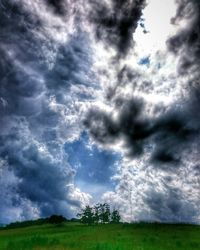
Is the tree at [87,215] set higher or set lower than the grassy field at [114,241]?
higher

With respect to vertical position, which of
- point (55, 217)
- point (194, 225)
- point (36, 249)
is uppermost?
point (55, 217)

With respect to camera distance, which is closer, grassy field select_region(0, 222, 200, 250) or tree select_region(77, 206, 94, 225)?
grassy field select_region(0, 222, 200, 250)

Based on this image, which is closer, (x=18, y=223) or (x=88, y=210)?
(x=18, y=223)

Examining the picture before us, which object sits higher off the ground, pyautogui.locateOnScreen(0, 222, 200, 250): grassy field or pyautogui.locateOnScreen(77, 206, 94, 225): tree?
pyautogui.locateOnScreen(77, 206, 94, 225): tree

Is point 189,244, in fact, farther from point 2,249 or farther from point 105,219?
point 105,219

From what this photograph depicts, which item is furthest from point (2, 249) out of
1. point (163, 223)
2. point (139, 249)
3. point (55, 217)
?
point (55, 217)

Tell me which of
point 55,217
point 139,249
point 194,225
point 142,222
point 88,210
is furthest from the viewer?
point 88,210

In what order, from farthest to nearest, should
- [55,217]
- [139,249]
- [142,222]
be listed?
[55,217] < [142,222] < [139,249]

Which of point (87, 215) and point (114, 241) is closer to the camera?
point (114, 241)

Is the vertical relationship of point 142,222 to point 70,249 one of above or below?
above

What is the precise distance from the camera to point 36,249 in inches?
1232

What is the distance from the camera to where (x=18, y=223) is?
171 m

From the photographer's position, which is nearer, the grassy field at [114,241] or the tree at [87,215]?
the grassy field at [114,241]

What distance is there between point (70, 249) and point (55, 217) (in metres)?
127
